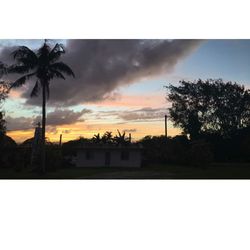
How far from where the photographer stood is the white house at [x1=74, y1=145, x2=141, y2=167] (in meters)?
15.2

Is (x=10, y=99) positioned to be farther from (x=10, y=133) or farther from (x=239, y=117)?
(x=239, y=117)

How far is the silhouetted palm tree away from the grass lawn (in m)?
0.82

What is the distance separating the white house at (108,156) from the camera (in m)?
15.2

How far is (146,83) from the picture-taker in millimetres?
14078

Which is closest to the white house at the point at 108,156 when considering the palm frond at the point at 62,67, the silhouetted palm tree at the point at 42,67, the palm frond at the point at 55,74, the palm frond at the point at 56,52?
the silhouetted palm tree at the point at 42,67

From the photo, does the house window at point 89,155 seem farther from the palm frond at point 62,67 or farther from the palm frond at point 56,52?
the palm frond at point 56,52

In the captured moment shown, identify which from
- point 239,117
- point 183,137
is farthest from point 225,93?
point 183,137

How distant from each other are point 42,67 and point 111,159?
4.87 m

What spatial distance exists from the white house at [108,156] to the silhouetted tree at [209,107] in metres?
2.13

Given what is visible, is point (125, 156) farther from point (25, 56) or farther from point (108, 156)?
point (25, 56)

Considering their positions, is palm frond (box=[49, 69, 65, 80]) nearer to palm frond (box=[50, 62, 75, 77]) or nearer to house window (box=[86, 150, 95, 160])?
palm frond (box=[50, 62, 75, 77])

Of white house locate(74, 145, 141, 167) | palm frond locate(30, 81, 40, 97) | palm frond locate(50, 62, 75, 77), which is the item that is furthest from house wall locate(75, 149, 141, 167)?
palm frond locate(50, 62, 75, 77)

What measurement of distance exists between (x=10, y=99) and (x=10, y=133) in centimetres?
139
